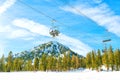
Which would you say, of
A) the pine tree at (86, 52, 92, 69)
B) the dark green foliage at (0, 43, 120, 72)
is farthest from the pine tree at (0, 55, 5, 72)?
the pine tree at (86, 52, 92, 69)

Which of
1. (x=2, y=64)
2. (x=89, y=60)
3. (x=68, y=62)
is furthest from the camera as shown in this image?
(x=2, y=64)

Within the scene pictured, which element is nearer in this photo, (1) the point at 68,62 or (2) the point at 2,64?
(1) the point at 68,62

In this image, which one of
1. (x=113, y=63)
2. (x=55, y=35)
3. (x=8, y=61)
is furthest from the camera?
(x=8, y=61)

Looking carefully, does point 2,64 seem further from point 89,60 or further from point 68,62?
point 89,60

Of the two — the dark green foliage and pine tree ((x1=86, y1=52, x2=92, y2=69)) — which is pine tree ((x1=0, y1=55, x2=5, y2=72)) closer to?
the dark green foliage

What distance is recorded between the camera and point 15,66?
15762 cm

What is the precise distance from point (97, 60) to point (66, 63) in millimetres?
23104

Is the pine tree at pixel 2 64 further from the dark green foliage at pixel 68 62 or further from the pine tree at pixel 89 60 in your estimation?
the pine tree at pixel 89 60


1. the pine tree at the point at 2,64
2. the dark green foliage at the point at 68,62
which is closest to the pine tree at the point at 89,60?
the dark green foliage at the point at 68,62

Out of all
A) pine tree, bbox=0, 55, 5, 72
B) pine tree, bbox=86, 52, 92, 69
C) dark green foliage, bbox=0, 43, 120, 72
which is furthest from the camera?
pine tree, bbox=0, 55, 5, 72

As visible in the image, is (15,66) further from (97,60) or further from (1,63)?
(97,60)

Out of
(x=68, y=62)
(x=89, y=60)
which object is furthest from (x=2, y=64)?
(x=89, y=60)

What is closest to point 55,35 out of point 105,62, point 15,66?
point 105,62

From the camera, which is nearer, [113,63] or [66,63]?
[113,63]
